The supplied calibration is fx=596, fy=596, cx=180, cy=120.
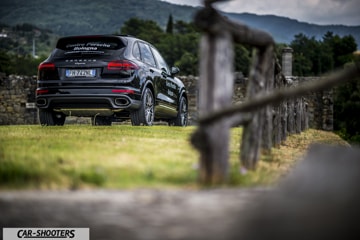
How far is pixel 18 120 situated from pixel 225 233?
1923 cm

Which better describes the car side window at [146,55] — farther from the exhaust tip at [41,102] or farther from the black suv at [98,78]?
the exhaust tip at [41,102]

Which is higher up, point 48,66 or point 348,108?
point 48,66

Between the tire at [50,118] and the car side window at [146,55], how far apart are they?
1955mm

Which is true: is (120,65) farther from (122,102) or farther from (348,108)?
(348,108)

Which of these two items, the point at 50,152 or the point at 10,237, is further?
the point at 50,152

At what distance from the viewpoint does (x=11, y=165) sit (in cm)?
448

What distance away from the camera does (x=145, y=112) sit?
34.6 ft

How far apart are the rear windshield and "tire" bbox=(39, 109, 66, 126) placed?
4.16 feet

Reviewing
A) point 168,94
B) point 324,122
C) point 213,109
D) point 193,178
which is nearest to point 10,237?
point 193,178

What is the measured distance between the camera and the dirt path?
10.8 feet

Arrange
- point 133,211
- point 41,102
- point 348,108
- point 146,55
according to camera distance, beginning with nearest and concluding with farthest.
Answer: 1. point 133,211
2. point 41,102
3. point 146,55
4. point 348,108

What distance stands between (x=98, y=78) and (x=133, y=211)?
269 inches

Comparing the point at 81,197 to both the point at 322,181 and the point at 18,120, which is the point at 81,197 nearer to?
the point at 322,181

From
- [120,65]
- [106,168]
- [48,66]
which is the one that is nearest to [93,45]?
[120,65]
